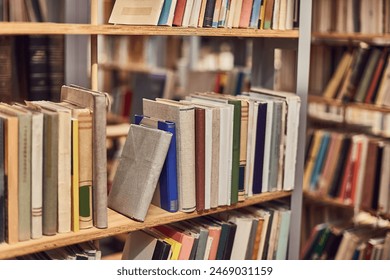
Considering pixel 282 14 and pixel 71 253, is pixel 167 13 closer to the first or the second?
pixel 282 14

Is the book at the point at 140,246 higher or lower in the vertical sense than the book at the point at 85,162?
lower

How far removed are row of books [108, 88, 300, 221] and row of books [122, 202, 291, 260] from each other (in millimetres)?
93

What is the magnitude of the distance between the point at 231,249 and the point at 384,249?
1036 millimetres

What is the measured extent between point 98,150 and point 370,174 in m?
1.62

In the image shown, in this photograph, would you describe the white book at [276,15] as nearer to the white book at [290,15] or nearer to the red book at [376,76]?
the white book at [290,15]

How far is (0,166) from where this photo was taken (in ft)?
4.58

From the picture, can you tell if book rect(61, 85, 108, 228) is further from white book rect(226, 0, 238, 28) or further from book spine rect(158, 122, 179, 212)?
white book rect(226, 0, 238, 28)

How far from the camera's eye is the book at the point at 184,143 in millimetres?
1645

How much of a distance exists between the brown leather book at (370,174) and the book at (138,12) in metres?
1.44

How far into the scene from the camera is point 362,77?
279 cm

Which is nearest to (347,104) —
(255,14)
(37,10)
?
(255,14)

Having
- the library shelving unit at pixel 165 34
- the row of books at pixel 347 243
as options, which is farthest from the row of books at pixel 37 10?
the row of books at pixel 347 243
